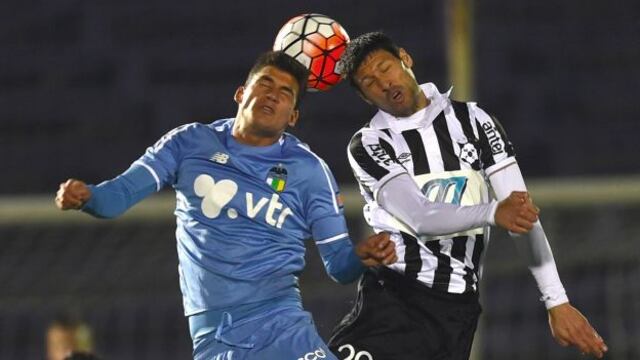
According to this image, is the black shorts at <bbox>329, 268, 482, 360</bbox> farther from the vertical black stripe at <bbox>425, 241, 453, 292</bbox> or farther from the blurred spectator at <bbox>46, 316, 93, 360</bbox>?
the blurred spectator at <bbox>46, 316, 93, 360</bbox>

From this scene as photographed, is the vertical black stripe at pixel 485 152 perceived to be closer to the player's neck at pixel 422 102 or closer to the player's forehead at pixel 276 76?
the player's neck at pixel 422 102

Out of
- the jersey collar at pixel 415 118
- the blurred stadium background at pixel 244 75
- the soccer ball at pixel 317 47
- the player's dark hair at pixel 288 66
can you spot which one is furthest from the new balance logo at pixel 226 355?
the blurred stadium background at pixel 244 75

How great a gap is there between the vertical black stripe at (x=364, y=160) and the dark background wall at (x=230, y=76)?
8883 millimetres

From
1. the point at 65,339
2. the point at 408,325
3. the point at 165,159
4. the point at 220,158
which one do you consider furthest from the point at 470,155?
the point at 65,339

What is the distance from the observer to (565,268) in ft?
27.7

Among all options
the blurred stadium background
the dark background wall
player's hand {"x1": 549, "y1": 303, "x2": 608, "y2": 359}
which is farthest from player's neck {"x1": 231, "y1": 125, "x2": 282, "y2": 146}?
the dark background wall

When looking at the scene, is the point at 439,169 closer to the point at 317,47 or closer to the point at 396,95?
the point at 396,95

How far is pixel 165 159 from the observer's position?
4441 millimetres

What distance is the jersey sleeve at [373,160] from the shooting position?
456cm

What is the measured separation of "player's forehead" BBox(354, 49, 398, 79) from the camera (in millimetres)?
4590

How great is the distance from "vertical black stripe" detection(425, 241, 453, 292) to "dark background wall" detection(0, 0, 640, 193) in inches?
356

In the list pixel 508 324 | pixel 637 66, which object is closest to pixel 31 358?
pixel 508 324

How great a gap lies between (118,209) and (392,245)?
0.79 metres

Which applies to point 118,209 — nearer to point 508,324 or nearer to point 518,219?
point 518,219
